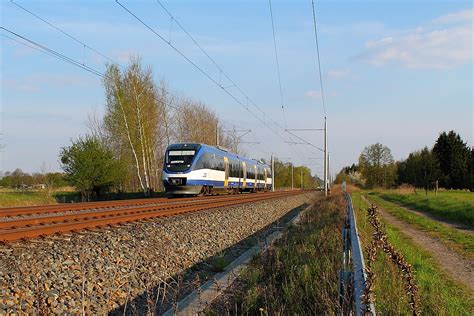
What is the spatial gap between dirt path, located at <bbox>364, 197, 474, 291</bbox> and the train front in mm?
13050

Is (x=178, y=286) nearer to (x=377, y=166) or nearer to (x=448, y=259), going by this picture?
(x=448, y=259)

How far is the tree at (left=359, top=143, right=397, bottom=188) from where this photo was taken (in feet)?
314

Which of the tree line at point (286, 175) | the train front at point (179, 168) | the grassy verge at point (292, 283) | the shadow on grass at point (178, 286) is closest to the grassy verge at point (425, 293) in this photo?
the grassy verge at point (292, 283)

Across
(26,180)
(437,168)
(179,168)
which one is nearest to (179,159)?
(179,168)

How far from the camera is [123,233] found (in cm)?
1061

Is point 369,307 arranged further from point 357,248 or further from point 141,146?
point 141,146

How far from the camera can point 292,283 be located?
5.95 m

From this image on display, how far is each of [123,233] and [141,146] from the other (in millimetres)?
32416

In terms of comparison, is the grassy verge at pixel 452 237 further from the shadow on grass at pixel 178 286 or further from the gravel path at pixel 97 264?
the gravel path at pixel 97 264

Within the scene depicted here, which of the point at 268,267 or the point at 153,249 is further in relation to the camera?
the point at 153,249

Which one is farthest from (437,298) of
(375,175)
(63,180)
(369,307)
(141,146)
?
(375,175)

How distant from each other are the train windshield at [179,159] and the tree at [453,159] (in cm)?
6905

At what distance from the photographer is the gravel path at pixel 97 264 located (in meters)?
5.76

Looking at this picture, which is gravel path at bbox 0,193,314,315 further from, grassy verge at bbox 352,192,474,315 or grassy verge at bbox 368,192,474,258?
grassy verge at bbox 368,192,474,258
